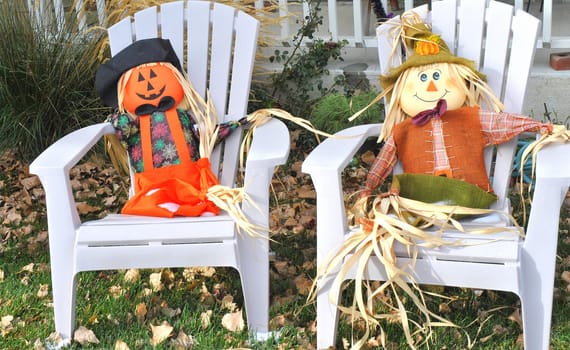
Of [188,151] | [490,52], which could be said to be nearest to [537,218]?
[490,52]

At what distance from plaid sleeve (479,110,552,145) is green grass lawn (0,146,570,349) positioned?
0.62 meters

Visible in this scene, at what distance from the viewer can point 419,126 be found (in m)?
3.01

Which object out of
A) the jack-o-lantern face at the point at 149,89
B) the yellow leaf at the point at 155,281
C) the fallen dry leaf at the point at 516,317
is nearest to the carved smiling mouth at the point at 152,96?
the jack-o-lantern face at the point at 149,89

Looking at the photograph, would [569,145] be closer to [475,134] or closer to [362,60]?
[475,134]

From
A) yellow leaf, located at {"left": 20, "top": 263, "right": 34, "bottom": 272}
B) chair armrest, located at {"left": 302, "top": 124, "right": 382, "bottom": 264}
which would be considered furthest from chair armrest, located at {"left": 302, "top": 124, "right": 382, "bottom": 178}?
yellow leaf, located at {"left": 20, "top": 263, "right": 34, "bottom": 272}

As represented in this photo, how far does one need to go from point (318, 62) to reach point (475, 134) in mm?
1699

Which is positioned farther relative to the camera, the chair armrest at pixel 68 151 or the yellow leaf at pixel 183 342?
the yellow leaf at pixel 183 342

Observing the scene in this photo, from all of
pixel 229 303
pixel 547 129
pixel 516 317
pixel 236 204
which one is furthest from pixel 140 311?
pixel 547 129

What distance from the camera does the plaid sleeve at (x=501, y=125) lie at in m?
2.90

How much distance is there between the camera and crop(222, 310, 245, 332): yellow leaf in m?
2.93

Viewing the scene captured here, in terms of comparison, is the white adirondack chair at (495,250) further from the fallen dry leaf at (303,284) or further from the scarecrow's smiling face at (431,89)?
the fallen dry leaf at (303,284)

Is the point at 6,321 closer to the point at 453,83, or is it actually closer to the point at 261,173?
the point at 261,173

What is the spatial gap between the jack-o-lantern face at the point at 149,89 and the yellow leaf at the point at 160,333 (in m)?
0.88

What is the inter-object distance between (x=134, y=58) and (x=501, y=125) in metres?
1.47
